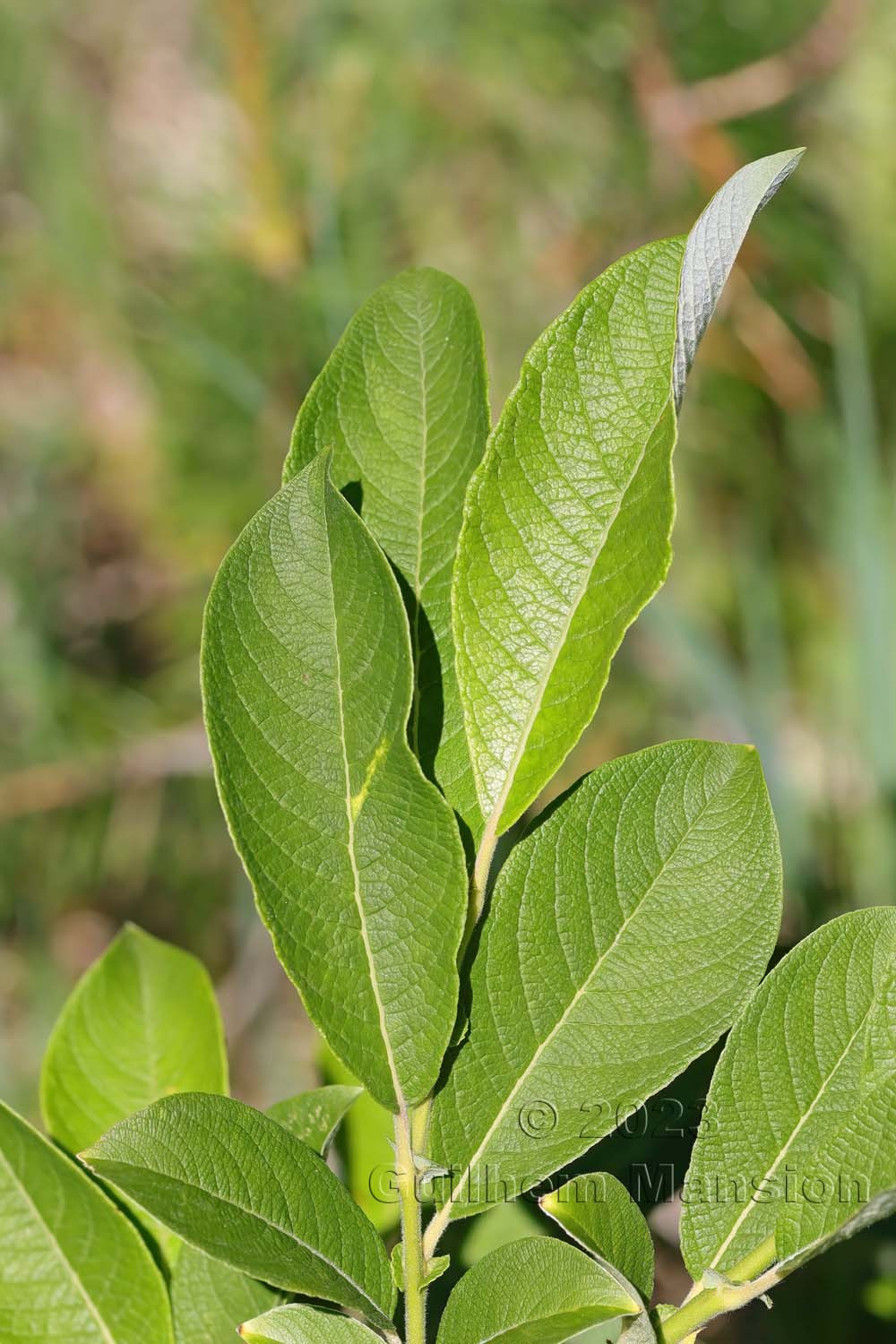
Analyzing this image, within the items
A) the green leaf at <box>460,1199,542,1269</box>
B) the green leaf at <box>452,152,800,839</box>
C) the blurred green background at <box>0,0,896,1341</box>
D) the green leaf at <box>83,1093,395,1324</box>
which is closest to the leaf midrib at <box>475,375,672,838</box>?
the green leaf at <box>452,152,800,839</box>

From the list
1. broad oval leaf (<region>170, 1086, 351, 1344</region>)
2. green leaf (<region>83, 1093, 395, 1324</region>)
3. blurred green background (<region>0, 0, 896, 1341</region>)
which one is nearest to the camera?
green leaf (<region>83, 1093, 395, 1324</region>)

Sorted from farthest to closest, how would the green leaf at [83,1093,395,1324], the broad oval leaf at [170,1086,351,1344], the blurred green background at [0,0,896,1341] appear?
the blurred green background at [0,0,896,1341] → the broad oval leaf at [170,1086,351,1344] → the green leaf at [83,1093,395,1324]

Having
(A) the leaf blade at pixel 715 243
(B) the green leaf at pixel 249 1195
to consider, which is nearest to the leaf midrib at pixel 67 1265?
(B) the green leaf at pixel 249 1195

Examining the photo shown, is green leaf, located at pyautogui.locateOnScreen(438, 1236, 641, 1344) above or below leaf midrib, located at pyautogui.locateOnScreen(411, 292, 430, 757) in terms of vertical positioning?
below

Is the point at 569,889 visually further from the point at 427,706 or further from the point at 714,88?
the point at 714,88

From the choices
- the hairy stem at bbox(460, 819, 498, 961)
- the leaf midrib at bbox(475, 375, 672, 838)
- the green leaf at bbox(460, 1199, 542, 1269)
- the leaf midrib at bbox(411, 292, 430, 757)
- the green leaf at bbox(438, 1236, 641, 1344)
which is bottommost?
the green leaf at bbox(460, 1199, 542, 1269)

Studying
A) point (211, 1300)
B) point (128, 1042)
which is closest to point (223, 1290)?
point (211, 1300)

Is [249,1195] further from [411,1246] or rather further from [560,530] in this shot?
[560,530]

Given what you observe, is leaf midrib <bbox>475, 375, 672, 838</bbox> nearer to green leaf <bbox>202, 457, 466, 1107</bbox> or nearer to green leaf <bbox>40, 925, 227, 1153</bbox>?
green leaf <bbox>202, 457, 466, 1107</bbox>
